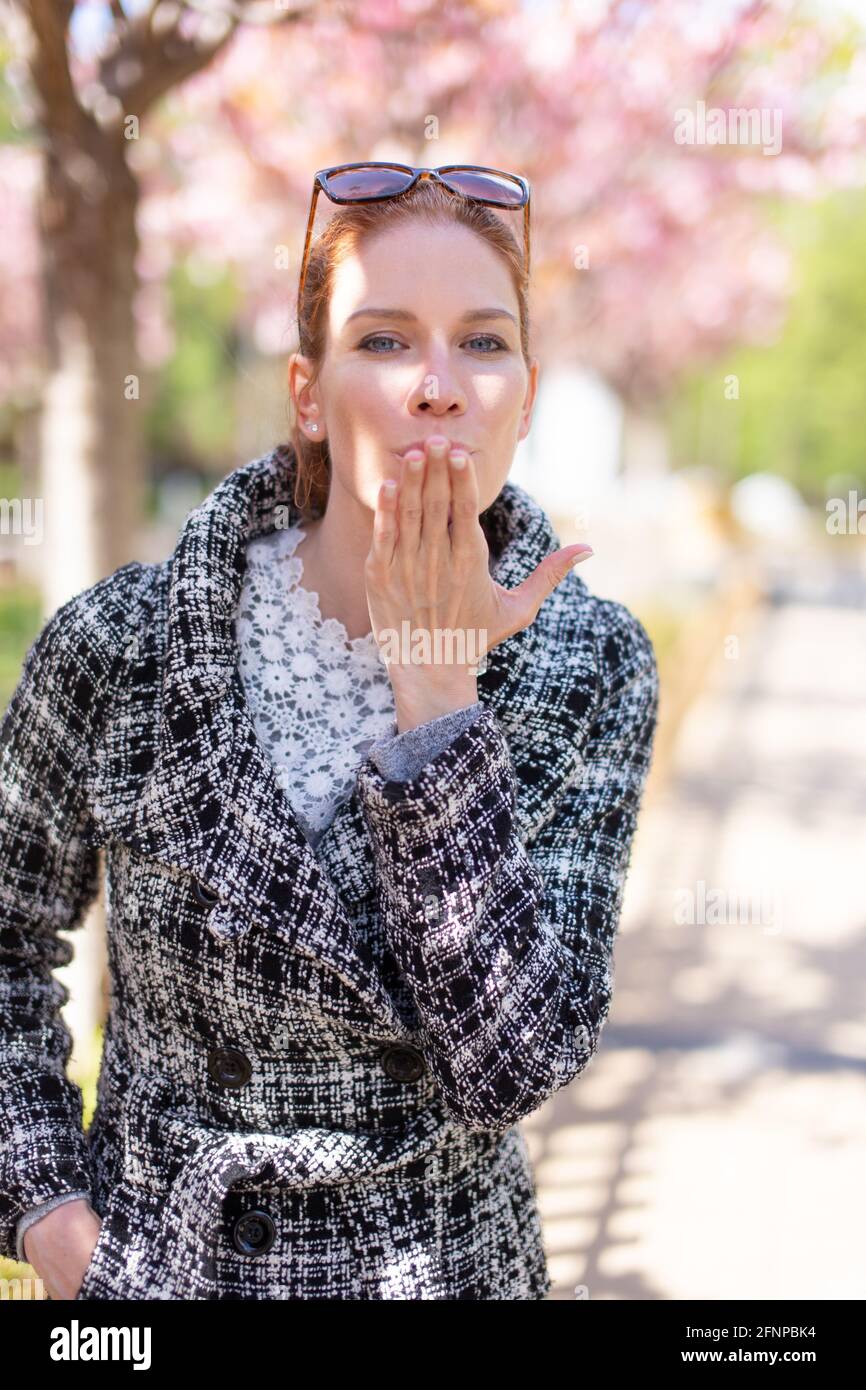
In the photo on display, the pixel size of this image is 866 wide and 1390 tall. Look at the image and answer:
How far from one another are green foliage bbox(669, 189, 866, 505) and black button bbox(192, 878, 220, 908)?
43568mm

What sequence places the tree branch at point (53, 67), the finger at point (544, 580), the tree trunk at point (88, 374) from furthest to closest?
the tree trunk at point (88, 374) → the tree branch at point (53, 67) → the finger at point (544, 580)

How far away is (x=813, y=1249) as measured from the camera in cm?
361

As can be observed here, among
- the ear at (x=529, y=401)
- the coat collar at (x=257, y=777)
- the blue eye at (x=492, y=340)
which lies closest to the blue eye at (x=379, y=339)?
the blue eye at (x=492, y=340)

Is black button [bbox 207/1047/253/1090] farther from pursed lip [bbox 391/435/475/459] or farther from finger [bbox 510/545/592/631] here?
pursed lip [bbox 391/435/475/459]

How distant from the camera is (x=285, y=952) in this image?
1705mm

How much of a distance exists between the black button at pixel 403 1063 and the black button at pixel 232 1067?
0.18 meters

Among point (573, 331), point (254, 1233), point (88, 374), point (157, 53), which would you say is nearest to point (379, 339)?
point (254, 1233)

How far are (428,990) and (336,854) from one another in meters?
0.25

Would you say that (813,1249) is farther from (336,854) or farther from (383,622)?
(383,622)

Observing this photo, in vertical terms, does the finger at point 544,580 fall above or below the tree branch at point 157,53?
below

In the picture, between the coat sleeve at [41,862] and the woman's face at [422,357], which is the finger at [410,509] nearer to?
the woman's face at [422,357]

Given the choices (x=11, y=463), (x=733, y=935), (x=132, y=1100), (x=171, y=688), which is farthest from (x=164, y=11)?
(x=11, y=463)

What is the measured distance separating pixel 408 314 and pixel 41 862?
89 cm

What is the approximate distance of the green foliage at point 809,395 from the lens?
45312mm
